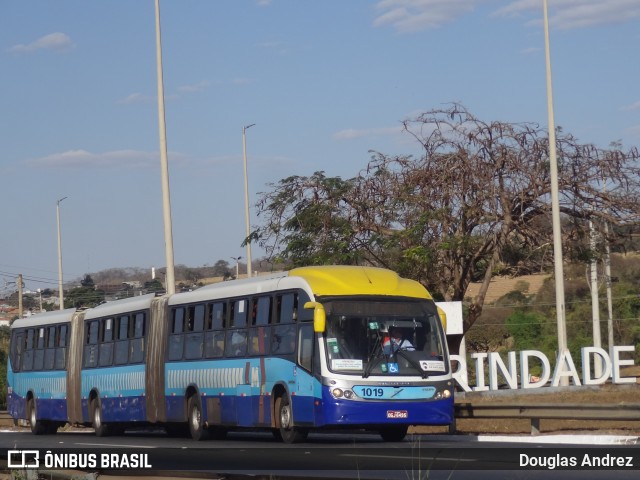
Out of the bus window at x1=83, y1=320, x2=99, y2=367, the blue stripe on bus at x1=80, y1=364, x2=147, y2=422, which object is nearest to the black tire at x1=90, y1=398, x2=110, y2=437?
the blue stripe on bus at x1=80, y1=364, x2=147, y2=422

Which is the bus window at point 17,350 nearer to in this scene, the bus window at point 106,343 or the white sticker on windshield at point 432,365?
the bus window at point 106,343

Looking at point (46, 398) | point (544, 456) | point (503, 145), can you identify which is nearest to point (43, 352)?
point (46, 398)

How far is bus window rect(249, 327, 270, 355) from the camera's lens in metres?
22.9

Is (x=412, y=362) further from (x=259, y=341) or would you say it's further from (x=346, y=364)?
(x=259, y=341)

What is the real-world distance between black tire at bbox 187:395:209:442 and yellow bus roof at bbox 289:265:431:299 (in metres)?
4.44

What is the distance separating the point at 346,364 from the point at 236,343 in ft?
12.2

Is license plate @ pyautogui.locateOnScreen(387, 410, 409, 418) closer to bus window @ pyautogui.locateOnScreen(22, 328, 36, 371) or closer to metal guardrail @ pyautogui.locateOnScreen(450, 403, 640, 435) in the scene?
metal guardrail @ pyautogui.locateOnScreen(450, 403, 640, 435)

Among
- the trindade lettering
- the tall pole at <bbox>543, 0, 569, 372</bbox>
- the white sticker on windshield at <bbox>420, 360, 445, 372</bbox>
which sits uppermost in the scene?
the tall pole at <bbox>543, 0, 569, 372</bbox>

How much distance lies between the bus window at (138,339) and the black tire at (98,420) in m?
2.46

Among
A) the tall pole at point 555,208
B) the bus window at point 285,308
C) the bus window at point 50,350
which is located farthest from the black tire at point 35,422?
the bus window at point 285,308

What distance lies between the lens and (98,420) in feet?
101

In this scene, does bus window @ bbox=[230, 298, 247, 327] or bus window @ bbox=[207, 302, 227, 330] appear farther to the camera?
bus window @ bbox=[207, 302, 227, 330]

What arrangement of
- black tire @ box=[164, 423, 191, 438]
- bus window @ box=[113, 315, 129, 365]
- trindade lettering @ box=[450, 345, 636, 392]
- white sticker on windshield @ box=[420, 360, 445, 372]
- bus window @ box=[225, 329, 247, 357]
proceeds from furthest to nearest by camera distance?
trindade lettering @ box=[450, 345, 636, 392], bus window @ box=[113, 315, 129, 365], black tire @ box=[164, 423, 191, 438], bus window @ box=[225, 329, 247, 357], white sticker on windshield @ box=[420, 360, 445, 372]

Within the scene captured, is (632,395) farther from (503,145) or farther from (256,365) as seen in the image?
(256,365)
